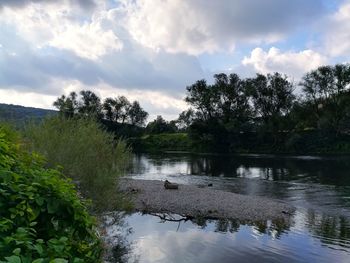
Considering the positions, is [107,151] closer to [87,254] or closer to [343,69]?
[87,254]

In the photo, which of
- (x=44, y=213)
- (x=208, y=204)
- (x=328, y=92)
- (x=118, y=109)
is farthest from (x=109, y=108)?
(x=44, y=213)

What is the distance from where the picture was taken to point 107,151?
776 inches

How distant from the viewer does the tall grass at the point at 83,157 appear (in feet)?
58.3

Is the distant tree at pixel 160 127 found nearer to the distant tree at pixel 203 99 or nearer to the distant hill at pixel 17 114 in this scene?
the distant tree at pixel 203 99

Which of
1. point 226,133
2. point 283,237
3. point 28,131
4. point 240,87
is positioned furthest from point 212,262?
point 240,87

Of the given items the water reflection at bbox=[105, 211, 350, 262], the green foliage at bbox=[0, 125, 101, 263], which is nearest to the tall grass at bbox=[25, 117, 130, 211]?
the water reflection at bbox=[105, 211, 350, 262]

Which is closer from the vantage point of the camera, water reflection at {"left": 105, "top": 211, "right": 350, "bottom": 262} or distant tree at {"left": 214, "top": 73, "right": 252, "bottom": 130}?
water reflection at {"left": 105, "top": 211, "right": 350, "bottom": 262}

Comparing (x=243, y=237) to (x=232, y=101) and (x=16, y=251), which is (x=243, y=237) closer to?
(x=16, y=251)

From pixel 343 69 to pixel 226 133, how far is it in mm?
34339

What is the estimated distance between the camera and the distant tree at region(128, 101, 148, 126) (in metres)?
152

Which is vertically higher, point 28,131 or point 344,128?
point 344,128

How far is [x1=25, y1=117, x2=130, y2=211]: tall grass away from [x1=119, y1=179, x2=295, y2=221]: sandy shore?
255 inches

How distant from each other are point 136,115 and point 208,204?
405ft

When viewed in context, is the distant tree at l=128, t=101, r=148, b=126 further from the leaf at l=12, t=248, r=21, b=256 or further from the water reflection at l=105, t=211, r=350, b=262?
the leaf at l=12, t=248, r=21, b=256
